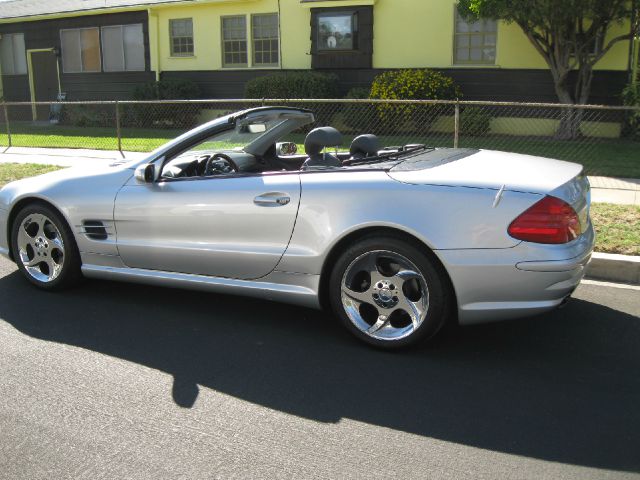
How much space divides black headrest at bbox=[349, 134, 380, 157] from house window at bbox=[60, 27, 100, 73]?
1939 centimetres

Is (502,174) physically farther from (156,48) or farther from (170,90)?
(156,48)

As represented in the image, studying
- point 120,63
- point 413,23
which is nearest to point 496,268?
point 413,23

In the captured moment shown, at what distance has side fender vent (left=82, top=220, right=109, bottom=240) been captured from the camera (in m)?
5.01

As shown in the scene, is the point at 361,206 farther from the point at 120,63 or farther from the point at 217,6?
the point at 120,63

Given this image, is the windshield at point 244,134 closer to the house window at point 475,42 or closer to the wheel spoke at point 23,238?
the wheel spoke at point 23,238

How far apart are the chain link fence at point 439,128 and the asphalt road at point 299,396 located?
7014 millimetres

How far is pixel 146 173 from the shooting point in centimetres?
480

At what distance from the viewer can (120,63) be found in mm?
21625

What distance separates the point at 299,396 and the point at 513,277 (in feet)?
4.55

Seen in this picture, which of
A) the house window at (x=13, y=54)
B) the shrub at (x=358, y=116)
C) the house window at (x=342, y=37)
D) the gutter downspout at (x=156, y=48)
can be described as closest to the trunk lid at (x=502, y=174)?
the shrub at (x=358, y=116)

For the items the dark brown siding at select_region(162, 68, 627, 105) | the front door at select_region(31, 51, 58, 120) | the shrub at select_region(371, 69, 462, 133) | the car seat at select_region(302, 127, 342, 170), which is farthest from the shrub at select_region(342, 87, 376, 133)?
the front door at select_region(31, 51, 58, 120)

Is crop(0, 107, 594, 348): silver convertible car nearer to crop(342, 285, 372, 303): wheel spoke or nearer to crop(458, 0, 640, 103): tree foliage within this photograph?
crop(342, 285, 372, 303): wheel spoke

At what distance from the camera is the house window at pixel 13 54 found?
78.8 feet

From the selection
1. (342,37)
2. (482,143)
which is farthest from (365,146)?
(342,37)
